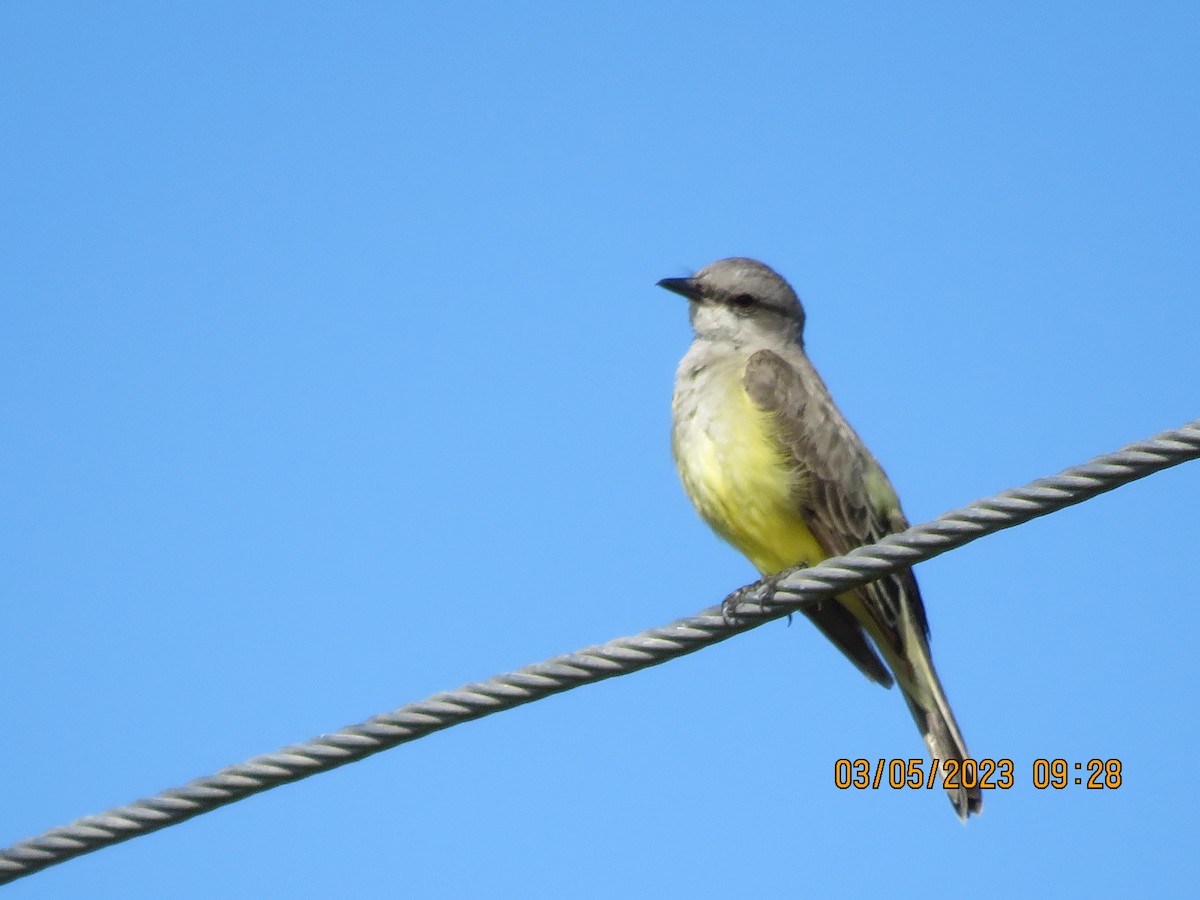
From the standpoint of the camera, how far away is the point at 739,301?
7727 millimetres

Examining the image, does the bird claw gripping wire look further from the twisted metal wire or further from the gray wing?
the twisted metal wire

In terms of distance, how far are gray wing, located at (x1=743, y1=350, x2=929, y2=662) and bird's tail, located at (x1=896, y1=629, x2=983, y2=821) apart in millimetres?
137

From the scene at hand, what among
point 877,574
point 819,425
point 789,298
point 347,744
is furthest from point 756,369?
point 347,744

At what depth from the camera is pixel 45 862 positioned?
3996 millimetres

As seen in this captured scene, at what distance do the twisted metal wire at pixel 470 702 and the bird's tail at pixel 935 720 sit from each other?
7.72ft

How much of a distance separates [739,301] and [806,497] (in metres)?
1.81

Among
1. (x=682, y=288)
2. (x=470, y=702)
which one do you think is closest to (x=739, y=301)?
(x=682, y=288)

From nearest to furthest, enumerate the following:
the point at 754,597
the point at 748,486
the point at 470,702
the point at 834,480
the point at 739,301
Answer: the point at 470,702
the point at 754,597
the point at 748,486
the point at 834,480
the point at 739,301

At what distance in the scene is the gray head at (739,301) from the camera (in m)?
7.61

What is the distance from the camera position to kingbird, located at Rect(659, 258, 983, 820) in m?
6.19

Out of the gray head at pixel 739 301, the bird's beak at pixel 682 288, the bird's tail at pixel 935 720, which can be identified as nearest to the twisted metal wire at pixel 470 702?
the bird's tail at pixel 935 720

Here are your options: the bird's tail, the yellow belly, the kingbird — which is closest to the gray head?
the kingbird

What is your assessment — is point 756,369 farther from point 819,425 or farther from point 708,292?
point 708,292

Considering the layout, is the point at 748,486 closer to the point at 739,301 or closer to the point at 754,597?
the point at 754,597
